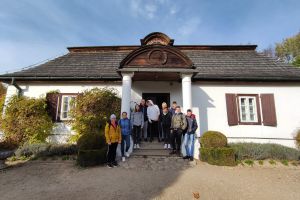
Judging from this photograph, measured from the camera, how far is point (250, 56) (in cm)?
1291

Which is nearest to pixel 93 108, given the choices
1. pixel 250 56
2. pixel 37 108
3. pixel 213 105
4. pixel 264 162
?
pixel 37 108

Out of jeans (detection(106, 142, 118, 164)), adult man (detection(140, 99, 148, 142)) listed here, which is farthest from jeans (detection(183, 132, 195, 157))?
jeans (detection(106, 142, 118, 164))

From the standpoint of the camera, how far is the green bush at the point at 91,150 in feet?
22.8

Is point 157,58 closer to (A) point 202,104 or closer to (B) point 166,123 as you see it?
(B) point 166,123

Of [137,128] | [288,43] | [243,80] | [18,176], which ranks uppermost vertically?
[288,43]

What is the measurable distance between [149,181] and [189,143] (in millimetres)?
2727

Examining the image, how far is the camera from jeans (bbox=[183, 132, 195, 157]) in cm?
758

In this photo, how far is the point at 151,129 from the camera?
29.8 ft

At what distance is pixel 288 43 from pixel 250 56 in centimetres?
2005

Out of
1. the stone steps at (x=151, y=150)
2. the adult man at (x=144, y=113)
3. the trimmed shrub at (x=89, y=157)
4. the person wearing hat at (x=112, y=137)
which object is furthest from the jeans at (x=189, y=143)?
the trimmed shrub at (x=89, y=157)

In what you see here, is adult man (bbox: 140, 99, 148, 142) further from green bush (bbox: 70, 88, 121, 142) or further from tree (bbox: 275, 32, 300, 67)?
tree (bbox: 275, 32, 300, 67)

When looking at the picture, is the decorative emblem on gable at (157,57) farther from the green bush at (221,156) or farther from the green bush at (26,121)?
the green bush at (26,121)

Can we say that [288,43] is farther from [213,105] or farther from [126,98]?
[126,98]

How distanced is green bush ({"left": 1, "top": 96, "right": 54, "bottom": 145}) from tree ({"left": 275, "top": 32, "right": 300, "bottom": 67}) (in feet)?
96.2
